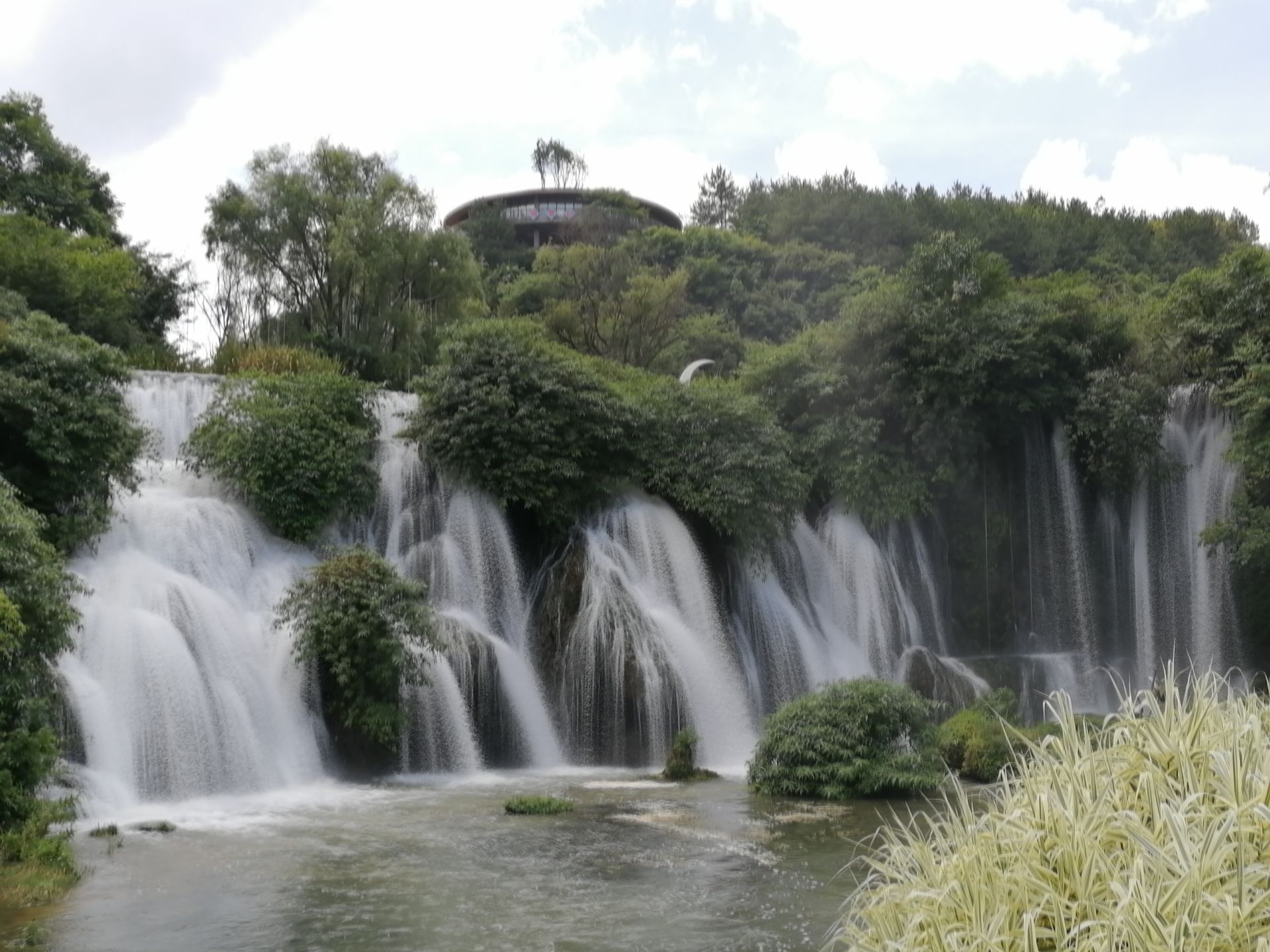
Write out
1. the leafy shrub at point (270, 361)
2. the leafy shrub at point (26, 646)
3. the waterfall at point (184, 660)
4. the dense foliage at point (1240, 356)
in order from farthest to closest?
the leafy shrub at point (270, 361) < the dense foliage at point (1240, 356) < the waterfall at point (184, 660) < the leafy shrub at point (26, 646)

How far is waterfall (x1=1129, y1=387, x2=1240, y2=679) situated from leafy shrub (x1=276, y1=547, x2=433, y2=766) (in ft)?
48.9

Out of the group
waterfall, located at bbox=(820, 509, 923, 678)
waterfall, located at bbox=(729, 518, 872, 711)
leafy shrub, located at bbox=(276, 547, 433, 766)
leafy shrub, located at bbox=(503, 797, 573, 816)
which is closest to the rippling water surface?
leafy shrub, located at bbox=(503, 797, 573, 816)

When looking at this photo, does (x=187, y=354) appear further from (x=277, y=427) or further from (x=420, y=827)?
(x=420, y=827)

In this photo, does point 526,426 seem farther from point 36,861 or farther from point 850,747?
point 36,861

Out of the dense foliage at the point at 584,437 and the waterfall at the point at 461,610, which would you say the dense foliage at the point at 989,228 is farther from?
the waterfall at the point at 461,610

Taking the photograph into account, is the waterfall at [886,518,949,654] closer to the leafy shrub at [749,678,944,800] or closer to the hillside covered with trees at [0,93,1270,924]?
the hillside covered with trees at [0,93,1270,924]

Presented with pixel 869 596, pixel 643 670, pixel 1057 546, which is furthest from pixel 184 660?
pixel 1057 546

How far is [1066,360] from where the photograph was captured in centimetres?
2552

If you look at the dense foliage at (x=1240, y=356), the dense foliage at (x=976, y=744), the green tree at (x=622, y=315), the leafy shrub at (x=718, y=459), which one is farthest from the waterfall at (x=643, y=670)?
the green tree at (x=622, y=315)

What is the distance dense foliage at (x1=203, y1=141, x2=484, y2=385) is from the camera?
3017 cm

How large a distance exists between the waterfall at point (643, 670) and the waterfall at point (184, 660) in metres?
3.95

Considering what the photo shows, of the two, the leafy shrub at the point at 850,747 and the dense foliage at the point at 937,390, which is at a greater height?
the dense foliage at the point at 937,390

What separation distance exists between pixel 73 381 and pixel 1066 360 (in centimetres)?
1816

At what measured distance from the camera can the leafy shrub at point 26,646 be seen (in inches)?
412
